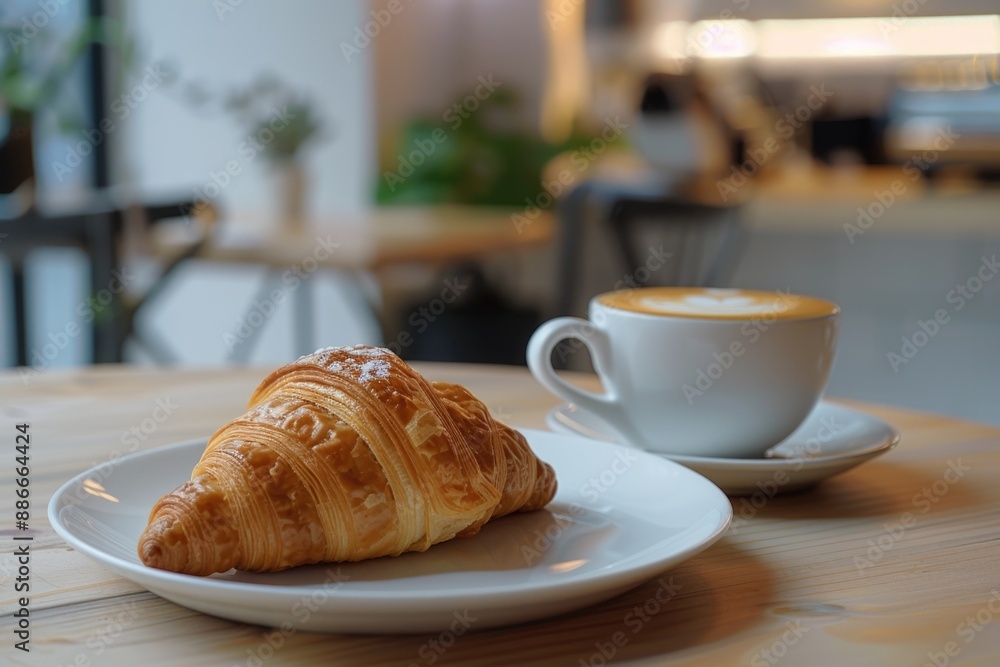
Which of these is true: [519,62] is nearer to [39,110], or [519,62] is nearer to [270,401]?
[39,110]

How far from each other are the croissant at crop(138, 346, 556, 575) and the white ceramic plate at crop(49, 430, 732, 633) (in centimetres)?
1

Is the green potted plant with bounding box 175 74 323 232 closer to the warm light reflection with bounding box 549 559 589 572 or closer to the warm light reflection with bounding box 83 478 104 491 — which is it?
the warm light reflection with bounding box 83 478 104 491

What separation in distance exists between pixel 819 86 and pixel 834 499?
3.62m

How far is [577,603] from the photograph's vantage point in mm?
424

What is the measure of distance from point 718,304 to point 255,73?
10.5 feet

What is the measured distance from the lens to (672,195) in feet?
9.25

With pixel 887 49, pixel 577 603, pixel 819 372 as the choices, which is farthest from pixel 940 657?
pixel 887 49

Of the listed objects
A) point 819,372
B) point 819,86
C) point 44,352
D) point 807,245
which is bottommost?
point 44,352

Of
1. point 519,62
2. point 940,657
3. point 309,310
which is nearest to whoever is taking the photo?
point 940,657

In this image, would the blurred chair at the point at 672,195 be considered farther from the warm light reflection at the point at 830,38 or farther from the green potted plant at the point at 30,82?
the green potted plant at the point at 30,82

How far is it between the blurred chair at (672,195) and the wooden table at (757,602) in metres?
2.09

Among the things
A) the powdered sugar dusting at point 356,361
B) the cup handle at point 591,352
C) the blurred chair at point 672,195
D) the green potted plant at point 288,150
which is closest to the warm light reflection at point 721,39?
→ the blurred chair at point 672,195

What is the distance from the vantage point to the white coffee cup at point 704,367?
64 cm

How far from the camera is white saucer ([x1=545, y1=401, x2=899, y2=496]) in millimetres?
599
